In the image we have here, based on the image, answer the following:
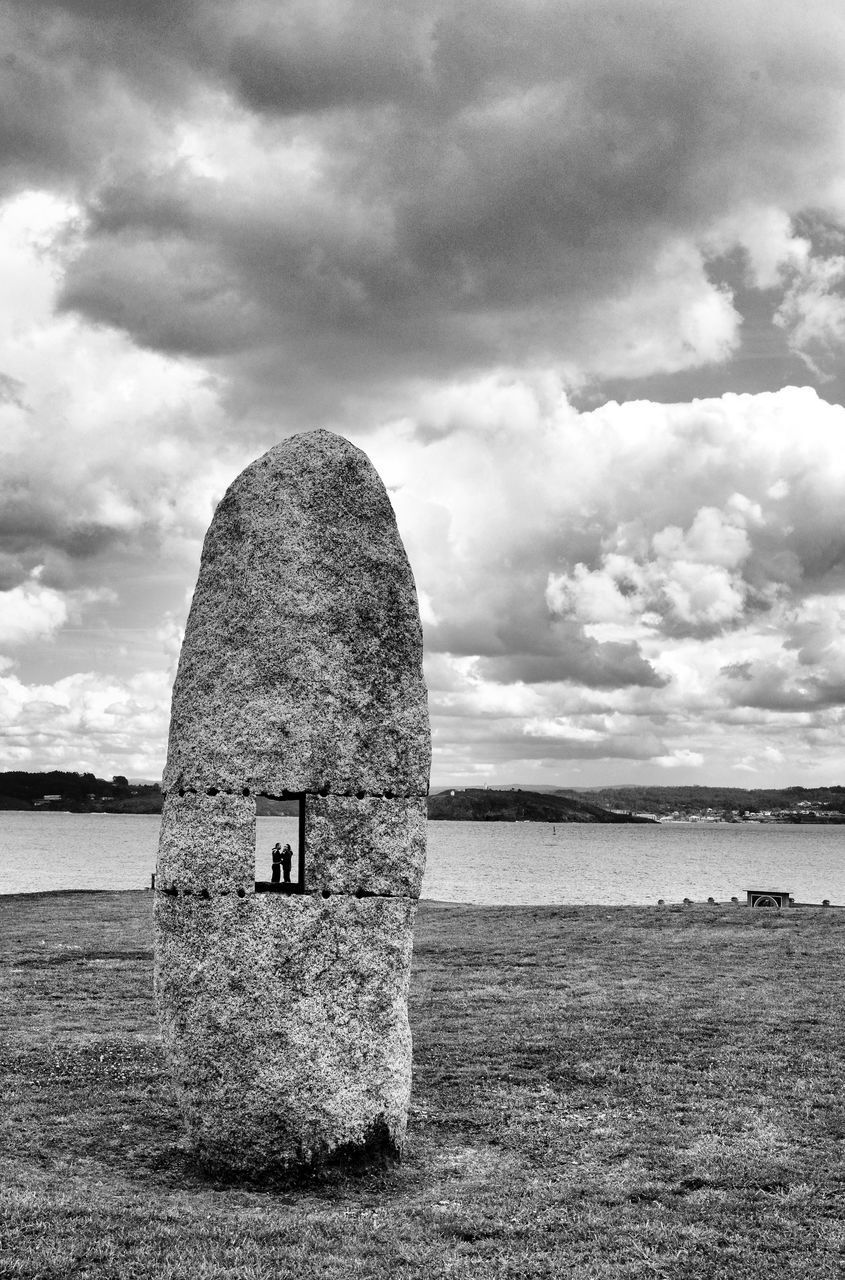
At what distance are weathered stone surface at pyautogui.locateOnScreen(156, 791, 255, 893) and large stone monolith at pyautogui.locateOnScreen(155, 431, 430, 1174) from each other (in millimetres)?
17

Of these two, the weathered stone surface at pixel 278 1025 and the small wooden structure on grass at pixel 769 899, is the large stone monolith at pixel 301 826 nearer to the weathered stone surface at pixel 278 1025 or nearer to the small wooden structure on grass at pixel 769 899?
the weathered stone surface at pixel 278 1025

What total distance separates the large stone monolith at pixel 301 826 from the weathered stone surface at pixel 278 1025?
1 centimetres

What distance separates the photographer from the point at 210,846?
9562 mm

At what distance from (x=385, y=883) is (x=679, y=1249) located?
365cm

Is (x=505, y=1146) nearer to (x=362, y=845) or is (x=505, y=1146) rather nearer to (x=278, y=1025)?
(x=278, y=1025)

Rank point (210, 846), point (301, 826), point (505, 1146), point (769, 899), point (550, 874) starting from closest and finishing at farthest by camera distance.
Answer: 1. point (210, 846)
2. point (301, 826)
3. point (505, 1146)
4. point (769, 899)
5. point (550, 874)

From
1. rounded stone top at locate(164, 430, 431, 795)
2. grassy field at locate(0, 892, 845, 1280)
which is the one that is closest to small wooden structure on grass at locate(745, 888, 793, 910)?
grassy field at locate(0, 892, 845, 1280)

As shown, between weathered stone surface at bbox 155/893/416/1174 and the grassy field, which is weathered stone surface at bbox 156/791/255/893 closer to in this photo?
weathered stone surface at bbox 155/893/416/1174

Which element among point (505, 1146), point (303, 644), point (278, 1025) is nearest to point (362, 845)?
point (278, 1025)

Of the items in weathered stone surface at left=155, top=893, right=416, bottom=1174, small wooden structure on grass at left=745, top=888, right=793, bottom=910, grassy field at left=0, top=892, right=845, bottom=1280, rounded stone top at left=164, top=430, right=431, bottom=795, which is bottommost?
small wooden structure on grass at left=745, top=888, right=793, bottom=910

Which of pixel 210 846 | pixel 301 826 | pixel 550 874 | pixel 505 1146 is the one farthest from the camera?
pixel 550 874

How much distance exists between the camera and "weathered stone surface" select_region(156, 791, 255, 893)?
375 inches

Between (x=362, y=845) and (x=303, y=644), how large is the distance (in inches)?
73.5

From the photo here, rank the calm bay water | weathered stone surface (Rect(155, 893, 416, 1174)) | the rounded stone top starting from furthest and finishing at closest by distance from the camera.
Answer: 1. the calm bay water
2. the rounded stone top
3. weathered stone surface (Rect(155, 893, 416, 1174))
